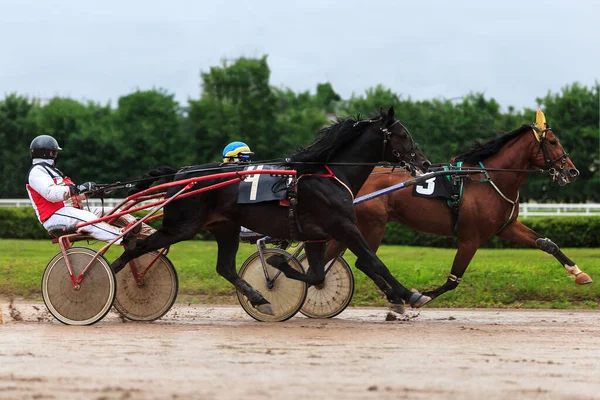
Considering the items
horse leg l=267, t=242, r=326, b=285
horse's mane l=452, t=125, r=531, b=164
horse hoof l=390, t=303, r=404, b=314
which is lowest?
horse hoof l=390, t=303, r=404, b=314

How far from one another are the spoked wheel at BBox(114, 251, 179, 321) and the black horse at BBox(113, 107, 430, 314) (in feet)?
0.89

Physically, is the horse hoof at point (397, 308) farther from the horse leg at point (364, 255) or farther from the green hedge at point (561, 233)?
the green hedge at point (561, 233)

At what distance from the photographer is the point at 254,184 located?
8.54 m

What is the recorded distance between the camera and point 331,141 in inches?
340

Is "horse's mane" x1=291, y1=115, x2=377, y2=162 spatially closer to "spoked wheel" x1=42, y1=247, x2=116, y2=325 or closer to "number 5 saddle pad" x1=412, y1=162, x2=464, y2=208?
"number 5 saddle pad" x1=412, y1=162, x2=464, y2=208

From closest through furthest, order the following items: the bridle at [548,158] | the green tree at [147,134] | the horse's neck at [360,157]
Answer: the horse's neck at [360,157], the bridle at [548,158], the green tree at [147,134]

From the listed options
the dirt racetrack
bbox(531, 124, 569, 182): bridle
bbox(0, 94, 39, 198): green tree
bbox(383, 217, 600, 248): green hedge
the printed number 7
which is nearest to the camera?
the dirt racetrack

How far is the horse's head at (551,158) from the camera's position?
9656mm

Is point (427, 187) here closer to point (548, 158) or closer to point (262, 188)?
point (548, 158)

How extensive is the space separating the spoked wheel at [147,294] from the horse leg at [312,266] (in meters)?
1.01

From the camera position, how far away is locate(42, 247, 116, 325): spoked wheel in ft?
27.2

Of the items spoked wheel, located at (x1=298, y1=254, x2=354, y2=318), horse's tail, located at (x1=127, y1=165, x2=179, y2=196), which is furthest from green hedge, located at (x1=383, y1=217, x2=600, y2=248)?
horse's tail, located at (x1=127, y1=165, x2=179, y2=196)

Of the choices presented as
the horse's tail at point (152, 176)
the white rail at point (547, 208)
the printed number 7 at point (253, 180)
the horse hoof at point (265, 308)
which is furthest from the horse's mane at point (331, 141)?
the white rail at point (547, 208)

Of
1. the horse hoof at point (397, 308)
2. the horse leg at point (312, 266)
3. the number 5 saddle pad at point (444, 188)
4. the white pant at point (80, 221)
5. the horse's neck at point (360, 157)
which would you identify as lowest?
the horse hoof at point (397, 308)
